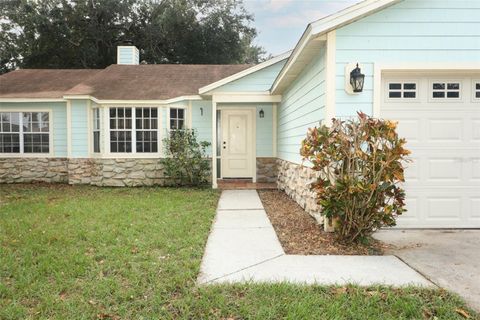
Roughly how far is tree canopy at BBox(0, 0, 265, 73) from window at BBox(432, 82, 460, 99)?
18127mm

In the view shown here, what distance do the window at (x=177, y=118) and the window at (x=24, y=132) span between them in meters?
4.07

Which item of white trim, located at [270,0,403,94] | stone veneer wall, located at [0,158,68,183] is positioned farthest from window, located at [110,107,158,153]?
white trim, located at [270,0,403,94]

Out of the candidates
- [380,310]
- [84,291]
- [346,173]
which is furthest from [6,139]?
[380,310]

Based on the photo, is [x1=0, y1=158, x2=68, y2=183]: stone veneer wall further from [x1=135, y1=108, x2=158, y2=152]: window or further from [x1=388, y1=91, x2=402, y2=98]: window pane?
[x1=388, y1=91, x2=402, y2=98]: window pane

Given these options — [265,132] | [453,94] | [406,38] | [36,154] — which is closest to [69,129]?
[36,154]

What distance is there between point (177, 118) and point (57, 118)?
3891 mm

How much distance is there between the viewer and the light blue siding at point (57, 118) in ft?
37.5

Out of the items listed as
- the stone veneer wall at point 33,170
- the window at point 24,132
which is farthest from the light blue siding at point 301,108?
the window at point 24,132

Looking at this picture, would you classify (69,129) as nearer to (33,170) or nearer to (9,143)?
(33,170)

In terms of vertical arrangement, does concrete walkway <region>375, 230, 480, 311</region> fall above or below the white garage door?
below

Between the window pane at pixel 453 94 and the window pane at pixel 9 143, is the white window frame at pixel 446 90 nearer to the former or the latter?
the window pane at pixel 453 94

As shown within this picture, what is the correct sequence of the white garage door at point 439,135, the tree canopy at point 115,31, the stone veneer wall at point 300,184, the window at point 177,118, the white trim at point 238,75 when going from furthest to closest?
the tree canopy at point 115,31, the window at point 177,118, the white trim at point 238,75, the stone veneer wall at point 300,184, the white garage door at point 439,135

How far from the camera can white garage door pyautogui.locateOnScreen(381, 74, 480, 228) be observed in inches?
206

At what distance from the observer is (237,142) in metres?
11.3
